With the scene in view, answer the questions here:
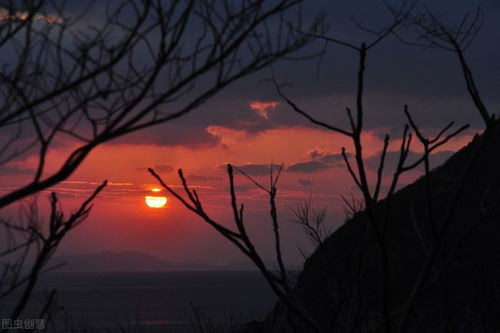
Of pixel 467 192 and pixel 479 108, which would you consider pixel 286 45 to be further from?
pixel 467 192

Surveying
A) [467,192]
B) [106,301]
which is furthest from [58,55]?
[106,301]

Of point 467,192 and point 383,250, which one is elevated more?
point 467,192

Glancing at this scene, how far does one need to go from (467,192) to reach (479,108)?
20443 mm

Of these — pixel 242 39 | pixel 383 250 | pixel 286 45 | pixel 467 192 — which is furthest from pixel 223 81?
pixel 467 192

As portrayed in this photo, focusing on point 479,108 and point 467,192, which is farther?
point 467,192

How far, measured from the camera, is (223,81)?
334cm

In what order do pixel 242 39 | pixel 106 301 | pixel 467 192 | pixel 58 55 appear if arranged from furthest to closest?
pixel 106 301 < pixel 467 192 < pixel 58 55 < pixel 242 39

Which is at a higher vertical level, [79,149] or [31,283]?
[79,149]

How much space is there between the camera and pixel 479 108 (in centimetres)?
289

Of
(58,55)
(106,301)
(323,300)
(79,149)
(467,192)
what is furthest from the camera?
(106,301)

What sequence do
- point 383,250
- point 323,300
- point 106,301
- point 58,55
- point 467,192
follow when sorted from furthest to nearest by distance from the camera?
point 106,301, point 467,192, point 323,300, point 58,55, point 383,250

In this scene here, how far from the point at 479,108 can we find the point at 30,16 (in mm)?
2253

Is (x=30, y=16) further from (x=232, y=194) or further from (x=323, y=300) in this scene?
(x=323, y=300)

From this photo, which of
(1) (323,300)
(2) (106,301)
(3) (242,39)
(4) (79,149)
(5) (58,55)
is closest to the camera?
(4) (79,149)
